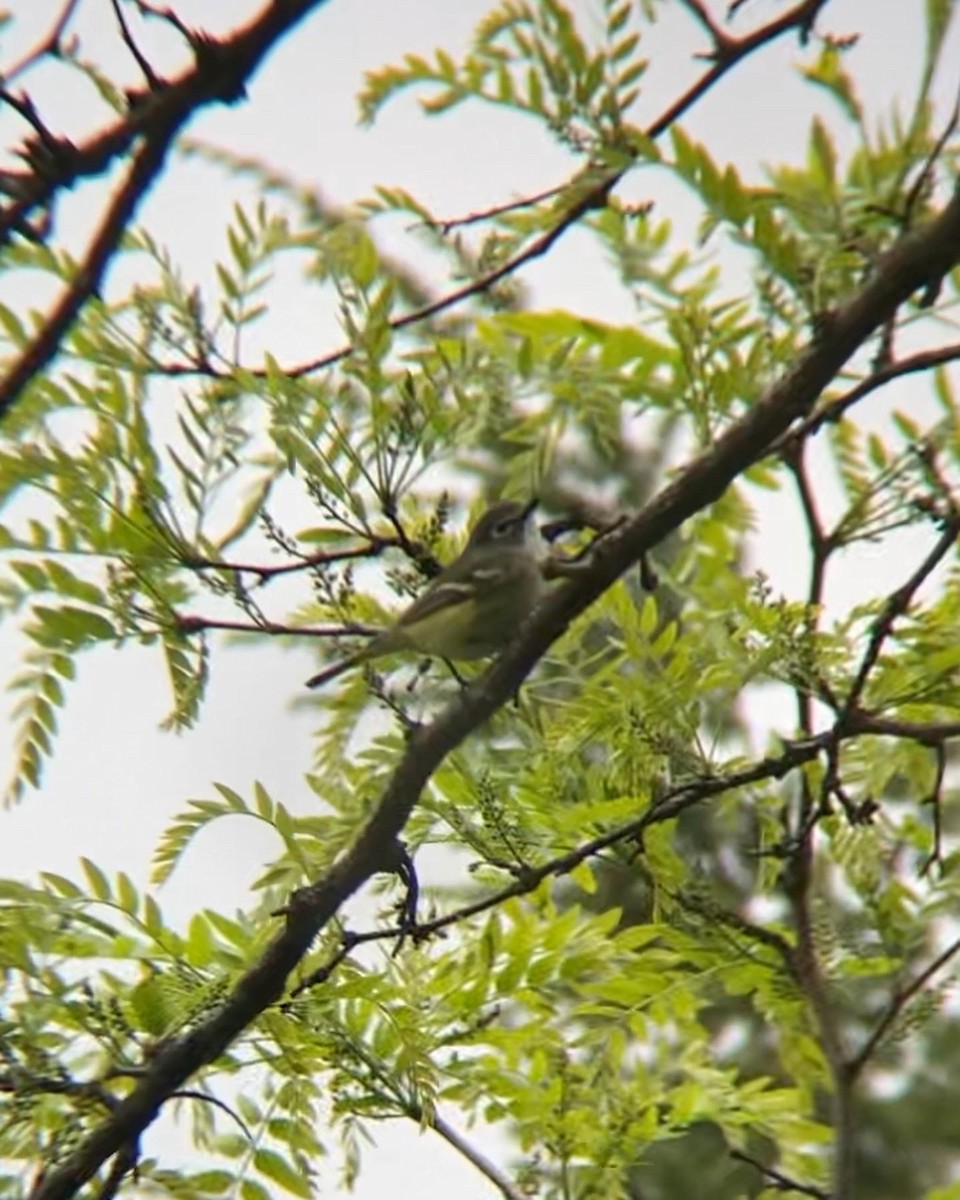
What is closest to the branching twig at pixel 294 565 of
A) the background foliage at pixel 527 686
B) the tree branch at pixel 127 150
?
the background foliage at pixel 527 686

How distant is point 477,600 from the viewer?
2379 mm

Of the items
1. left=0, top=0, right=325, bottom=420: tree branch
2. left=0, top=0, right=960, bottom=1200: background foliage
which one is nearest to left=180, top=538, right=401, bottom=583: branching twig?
left=0, top=0, right=960, bottom=1200: background foliage

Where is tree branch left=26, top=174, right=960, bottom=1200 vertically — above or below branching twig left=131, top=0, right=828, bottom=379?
below

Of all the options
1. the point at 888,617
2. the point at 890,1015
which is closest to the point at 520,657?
the point at 888,617

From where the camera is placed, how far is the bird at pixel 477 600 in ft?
7.02

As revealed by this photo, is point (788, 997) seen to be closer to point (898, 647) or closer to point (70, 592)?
point (898, 647)

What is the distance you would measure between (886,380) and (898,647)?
757mm

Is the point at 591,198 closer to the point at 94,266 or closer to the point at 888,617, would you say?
the point at 888,617

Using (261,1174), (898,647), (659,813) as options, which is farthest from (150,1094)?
(898,647)

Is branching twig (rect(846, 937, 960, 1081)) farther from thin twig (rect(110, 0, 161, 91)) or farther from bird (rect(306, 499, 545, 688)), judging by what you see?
thin twig (rect(110, 0, 161, 91))

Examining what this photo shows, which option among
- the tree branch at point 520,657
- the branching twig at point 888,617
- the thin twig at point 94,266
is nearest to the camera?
the thin twig at point 94,266

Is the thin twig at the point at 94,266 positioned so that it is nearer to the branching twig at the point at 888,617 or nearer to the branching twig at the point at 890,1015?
the branching twig at the point at 888,617

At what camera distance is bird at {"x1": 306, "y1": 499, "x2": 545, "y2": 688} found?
2.14m

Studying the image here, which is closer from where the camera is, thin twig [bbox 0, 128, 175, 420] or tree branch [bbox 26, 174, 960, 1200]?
thin twig [bbox 0, 128, 175, 420]
